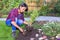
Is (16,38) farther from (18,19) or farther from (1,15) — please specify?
(1,15)

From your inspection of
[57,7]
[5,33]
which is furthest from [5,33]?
[57,7]

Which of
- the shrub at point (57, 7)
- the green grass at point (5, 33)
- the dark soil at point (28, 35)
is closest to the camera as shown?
the dark soil at point (28, 35)

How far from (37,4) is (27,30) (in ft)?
22.8

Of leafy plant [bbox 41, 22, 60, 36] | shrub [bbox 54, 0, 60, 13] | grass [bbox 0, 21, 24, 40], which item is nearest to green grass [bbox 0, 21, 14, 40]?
grass [bbox 0, 21, 24, 40]

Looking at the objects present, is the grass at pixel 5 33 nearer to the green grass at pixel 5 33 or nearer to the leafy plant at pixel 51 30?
the green grass at pixel 5 33

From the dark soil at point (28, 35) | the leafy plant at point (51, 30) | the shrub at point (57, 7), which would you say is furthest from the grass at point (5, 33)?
the shrub at point (57, 7)

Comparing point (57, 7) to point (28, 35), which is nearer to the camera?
point (28, 35)

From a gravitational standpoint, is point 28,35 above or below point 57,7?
above

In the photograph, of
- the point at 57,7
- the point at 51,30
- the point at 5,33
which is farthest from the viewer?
the point at 57,7

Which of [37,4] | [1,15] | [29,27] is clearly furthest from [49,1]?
[29,27]

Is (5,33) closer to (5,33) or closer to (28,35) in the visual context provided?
(5,33)

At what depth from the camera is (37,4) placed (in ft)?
44.3

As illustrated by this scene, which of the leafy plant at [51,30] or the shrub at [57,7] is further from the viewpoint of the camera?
the shrub at [57,7]

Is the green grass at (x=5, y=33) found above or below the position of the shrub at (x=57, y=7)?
above
